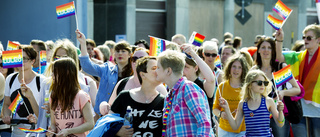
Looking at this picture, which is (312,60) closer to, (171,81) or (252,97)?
(252,97)

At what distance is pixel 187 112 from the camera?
164 inches

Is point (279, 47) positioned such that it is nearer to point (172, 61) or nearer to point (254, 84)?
point (254, 84)

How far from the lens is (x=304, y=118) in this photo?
7.39 m

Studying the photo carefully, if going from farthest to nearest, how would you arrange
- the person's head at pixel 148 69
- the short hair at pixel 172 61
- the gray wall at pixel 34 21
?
the gray wall at pixel 34 21
the person's head at pixel 148 69
the short hair at pixel 172 61

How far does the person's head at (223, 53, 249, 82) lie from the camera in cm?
669

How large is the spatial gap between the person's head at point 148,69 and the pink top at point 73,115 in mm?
730

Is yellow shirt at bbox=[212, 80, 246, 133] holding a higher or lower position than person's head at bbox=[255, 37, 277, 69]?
lower

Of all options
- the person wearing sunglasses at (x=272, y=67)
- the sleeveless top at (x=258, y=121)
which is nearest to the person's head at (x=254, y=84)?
the sleeveless top at (x=258, y=121)

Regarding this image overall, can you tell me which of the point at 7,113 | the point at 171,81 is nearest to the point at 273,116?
the point at 171,81

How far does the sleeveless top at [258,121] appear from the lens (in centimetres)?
615

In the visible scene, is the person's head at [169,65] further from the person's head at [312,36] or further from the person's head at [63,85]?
the person's head at [312,36]

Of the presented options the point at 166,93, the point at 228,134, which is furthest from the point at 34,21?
the point at 166,93

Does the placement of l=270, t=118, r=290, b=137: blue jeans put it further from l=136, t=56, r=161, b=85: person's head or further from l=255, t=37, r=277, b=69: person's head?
l=136, t=56, r=161, b=85: person's head

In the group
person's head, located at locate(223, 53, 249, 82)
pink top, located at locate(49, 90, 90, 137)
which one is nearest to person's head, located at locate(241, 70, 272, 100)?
person's head, located at locate(223, 53, 249, 82)
